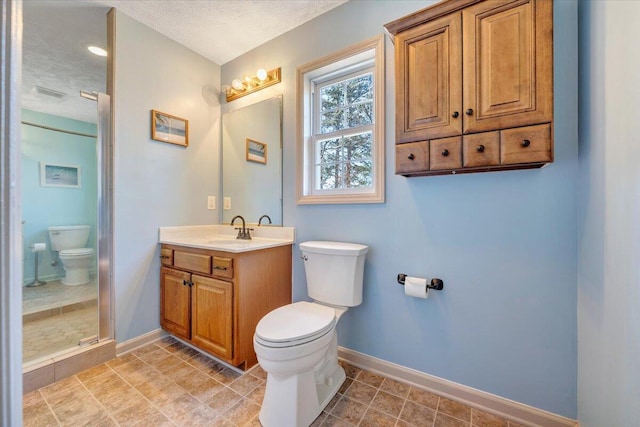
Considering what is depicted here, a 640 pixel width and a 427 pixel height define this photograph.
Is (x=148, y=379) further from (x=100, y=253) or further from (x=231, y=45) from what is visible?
(x=231, y=45)

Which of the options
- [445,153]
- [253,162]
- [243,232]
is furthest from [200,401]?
[445,153]

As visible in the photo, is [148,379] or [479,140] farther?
[148,379]

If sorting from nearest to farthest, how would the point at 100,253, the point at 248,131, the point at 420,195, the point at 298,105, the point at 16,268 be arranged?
the point at 16,268, the point at 420,195, the point at 100,253, the point at 298,105, the point at 248,131

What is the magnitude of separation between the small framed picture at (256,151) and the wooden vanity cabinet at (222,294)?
0.81m

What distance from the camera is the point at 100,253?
6.05 ft

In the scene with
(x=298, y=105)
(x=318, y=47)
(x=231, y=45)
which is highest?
(x=231, y=45)

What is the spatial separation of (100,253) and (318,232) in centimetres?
155

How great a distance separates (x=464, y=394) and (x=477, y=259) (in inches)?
28.9

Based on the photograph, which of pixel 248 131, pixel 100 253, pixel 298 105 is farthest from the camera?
pixel 248 131

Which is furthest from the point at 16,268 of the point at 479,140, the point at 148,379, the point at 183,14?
the point at 183,14

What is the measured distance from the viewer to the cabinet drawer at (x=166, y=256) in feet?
6.69

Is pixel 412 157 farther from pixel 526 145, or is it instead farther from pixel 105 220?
pixel 105 220

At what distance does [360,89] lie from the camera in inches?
73.9

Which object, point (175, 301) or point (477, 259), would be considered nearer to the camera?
point (477, 259)
